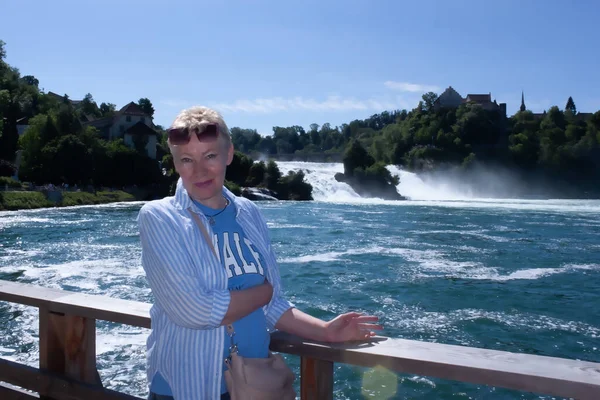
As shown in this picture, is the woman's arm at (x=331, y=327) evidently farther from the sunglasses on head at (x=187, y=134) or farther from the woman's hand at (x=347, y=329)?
the sunglasses on head at (x=187, y=134)

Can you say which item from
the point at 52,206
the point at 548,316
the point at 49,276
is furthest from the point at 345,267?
the point at 52,206

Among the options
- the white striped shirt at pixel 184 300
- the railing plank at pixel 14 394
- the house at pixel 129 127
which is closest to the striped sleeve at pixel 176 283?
the white striped shirt at pixel 184 300

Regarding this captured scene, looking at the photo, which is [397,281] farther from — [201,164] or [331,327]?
[201,164]

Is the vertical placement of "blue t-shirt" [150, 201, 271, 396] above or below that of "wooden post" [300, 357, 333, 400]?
above

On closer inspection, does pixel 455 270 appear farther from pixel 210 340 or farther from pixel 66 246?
pixel 210 340

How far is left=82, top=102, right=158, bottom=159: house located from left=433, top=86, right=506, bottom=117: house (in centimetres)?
5409

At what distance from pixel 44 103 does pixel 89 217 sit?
59.9m

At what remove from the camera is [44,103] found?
84.7m

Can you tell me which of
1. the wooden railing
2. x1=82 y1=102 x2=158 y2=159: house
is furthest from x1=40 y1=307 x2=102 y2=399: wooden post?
x1=82 y1=102 x2=158 y2=159: house

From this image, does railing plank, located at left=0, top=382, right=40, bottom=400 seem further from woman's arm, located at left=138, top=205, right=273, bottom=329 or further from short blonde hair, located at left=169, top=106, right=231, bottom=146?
short blonde hair, located at left=169, top=106, right=231, bottom=146

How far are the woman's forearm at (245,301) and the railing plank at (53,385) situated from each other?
824mm

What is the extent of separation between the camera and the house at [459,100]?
350 ft

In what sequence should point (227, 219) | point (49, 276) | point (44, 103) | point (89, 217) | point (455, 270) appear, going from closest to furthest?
point (227, 219)
point (49, 276)
point (455, 270)
point (89, 217)
point (44, 103)

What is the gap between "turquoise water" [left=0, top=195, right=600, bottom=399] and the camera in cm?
779
